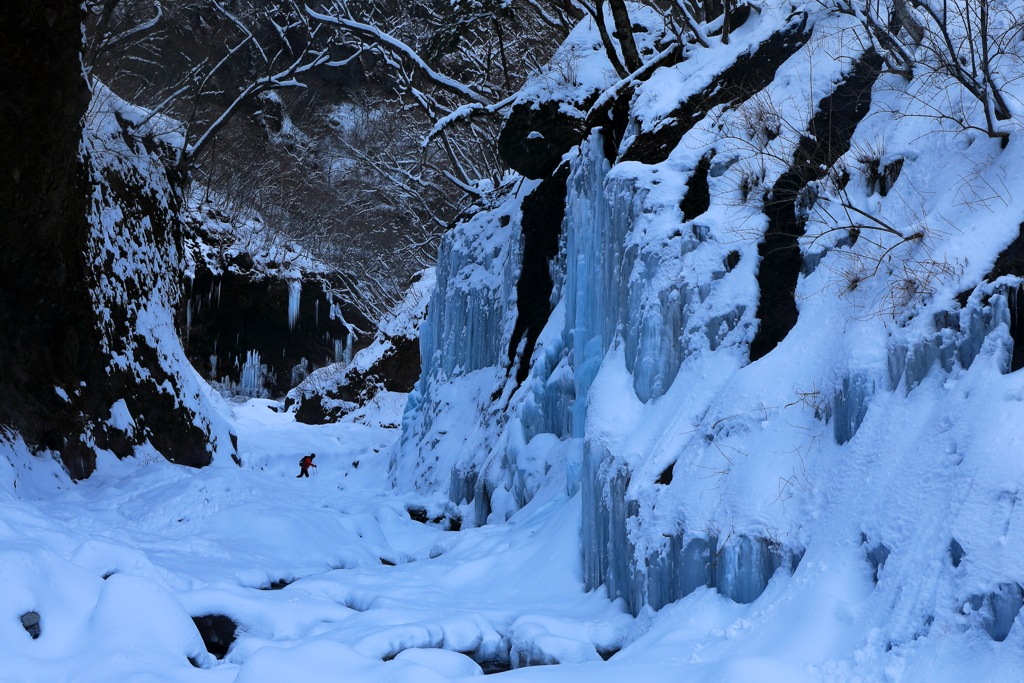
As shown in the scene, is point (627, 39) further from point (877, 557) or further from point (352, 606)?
point (877, 557)

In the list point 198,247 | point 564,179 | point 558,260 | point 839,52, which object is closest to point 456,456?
point 558,260

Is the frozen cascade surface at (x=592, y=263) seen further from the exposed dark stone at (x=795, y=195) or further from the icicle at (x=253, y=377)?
the icicle at (x=253, y=377)

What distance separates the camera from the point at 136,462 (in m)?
10.9

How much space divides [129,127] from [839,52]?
40.7 ft

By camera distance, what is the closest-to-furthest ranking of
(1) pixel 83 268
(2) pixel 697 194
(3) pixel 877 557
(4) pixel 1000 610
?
(4) pixel 1000 610, (3) pixel 877 557, (2) pixel 697 194, (1) pixel 83 268

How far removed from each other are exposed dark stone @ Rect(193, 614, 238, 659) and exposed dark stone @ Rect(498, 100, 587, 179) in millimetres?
7098

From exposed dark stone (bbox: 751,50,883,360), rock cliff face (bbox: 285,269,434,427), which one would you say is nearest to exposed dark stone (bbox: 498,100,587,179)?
exposed dark stone (bbox: 751,50,883,360)

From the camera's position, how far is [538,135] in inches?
403

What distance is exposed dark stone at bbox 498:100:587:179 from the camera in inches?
393

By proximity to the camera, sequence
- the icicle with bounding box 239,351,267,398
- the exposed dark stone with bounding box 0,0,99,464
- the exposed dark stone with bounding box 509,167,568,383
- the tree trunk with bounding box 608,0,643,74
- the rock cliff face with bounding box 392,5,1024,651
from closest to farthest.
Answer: the rock cliff face with bounding box 392,5,1024,651
the exposed dark stone with bounding box 0,0,99,464
the tree trunk with bounding box 608,0,643,74
the exposed dark stone with bounding box 509,167,568,383
the icicle with bounding box 239,351,267,398

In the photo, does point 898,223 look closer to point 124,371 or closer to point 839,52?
point 839,52

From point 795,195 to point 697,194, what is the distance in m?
0.72

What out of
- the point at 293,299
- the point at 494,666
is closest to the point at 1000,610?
the point at 494,666

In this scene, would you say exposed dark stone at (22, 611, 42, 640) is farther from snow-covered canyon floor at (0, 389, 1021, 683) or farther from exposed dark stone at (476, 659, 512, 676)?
exposed dark stone at (476, 659, 512, 676)
